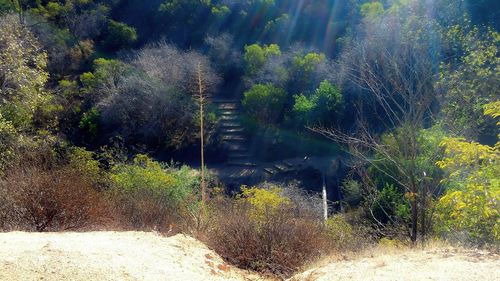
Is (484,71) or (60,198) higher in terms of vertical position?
(484,71)

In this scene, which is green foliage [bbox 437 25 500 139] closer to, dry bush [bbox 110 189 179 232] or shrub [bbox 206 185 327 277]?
shrub [bbox 206 185 327 277]

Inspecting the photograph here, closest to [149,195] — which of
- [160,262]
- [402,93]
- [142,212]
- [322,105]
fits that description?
[142,212]

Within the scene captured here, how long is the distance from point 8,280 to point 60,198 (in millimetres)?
4896

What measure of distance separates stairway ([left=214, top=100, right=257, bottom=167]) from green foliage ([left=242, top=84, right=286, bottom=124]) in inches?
61.3

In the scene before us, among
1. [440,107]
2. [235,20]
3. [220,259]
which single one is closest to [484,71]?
[440,107]

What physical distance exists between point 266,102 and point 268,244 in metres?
17.2

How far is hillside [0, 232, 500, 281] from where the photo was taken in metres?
5.27

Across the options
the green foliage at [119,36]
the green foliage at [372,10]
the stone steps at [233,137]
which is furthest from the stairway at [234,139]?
the green foliage at [119,36]

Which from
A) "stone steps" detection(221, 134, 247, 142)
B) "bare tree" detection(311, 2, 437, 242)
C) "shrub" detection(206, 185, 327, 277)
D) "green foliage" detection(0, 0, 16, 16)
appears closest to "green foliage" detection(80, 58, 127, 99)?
"green foliage" detection(0, 0, 16, 16)

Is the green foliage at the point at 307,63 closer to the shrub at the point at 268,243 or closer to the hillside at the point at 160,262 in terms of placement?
the shrub at the point at 268,243

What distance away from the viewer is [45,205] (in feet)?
31.7

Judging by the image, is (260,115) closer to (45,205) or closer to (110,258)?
(45,205)

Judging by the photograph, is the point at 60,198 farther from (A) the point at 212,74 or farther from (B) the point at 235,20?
(B) the point at 235,20

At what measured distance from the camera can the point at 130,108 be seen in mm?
25688
